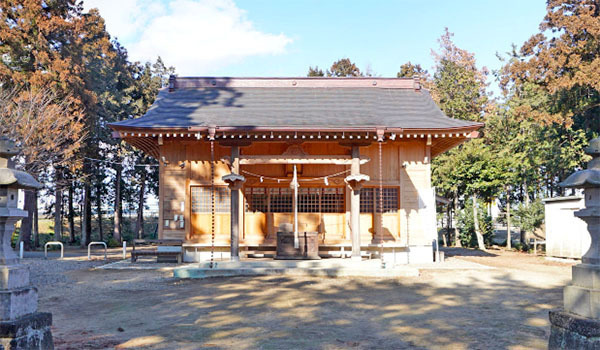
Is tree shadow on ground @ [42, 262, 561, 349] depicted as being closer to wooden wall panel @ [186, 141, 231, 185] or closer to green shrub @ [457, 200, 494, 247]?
wooden wall panel @ [186, 141, 231, 185]

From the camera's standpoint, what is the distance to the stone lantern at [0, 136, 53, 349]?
14.8 ft

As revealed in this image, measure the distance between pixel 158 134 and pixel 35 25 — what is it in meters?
13.5

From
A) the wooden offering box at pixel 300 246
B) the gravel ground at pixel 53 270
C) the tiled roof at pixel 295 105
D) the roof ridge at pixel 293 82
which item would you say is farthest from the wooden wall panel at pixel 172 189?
the roof ridge at pixel 293 82

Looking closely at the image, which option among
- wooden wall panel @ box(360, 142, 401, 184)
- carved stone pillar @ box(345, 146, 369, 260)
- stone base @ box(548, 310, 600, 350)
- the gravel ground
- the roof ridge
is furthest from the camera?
the roof ridge

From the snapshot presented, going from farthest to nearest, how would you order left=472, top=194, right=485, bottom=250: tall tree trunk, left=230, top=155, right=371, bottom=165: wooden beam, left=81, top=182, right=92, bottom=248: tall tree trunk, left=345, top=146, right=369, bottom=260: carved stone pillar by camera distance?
left=81, top=182, right=92, bottom=248: tall tree trunk, left=472, top=194, right=485, bottom=250: tall tree trunk, left=230, top=155, right=371, bottom=165: wooden beam, left=345, top=146, right=369, bottom=260: carved stone pillar

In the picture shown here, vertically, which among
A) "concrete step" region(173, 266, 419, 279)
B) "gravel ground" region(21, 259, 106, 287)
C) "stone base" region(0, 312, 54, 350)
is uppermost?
"stone base" region(0, 312, 54, 350)

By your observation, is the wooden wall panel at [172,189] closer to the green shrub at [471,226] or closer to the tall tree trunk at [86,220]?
the green shrub at [471,226]

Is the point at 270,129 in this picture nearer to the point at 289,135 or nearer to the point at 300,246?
the point at 289,135

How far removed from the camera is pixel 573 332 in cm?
444

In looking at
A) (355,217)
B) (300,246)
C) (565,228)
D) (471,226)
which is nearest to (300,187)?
(300,246)

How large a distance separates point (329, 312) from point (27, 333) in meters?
4.55

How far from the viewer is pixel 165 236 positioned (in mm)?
14336

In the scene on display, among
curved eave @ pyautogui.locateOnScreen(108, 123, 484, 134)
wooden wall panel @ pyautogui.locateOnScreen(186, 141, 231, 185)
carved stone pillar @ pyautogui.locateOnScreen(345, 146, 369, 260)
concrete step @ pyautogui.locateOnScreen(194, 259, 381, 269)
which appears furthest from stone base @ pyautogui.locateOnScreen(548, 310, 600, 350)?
wooden wall panel @ pyautogui.locateOnScreen(186, 141, 231, 185)

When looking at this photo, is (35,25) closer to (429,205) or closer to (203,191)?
(203,191)
